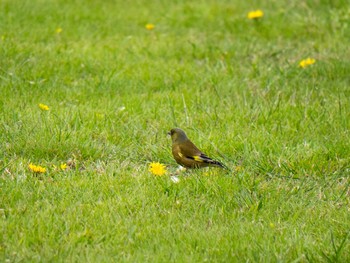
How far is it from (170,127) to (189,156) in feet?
2.95

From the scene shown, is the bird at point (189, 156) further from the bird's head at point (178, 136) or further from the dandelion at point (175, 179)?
the dandelion at point (175, 179)

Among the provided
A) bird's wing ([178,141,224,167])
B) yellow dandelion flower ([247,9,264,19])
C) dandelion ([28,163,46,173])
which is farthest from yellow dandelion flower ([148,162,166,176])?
yellow dandelion flower ([247,9,264,19])

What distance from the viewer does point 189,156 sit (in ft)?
16.7

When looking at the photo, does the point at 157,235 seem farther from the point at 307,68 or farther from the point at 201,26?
the point at 201,26

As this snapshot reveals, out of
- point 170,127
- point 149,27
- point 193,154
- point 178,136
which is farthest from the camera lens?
point 149,27

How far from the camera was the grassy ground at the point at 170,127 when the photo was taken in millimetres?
4168

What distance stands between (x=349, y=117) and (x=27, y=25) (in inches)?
142

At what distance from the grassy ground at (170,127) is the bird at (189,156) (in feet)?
0.25

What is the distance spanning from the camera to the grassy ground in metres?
4.17

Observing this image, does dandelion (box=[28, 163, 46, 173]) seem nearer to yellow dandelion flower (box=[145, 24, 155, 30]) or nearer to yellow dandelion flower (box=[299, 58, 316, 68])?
yellow dandelion flower (box=[299, 58, 316, 68])

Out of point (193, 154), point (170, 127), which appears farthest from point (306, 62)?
point (193, 154)

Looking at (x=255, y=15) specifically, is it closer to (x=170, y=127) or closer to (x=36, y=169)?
(x=170, y=127)

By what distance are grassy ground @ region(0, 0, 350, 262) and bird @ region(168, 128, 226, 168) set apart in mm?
75

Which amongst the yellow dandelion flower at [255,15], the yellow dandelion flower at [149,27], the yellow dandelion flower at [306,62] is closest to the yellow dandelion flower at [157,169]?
the yellow dandelion flower at [306,62]
